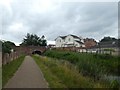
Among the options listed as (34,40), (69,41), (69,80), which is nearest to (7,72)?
(69,80)

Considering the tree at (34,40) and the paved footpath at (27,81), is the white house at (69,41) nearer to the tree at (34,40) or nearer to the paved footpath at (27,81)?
the tree at (34,40)

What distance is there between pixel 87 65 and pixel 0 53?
25.6 ft

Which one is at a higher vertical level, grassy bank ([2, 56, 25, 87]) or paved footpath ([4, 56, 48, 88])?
grassy bank ([2, 56, 25, 87])

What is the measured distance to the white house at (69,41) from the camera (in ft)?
348

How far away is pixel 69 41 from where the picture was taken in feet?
360

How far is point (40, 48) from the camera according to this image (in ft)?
328

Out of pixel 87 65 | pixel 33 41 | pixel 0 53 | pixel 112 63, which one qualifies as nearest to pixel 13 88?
pixel 87 65

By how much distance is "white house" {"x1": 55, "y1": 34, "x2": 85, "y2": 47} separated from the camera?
106m

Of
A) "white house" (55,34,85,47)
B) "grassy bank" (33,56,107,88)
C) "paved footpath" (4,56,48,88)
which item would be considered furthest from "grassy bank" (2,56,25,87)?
"white house" (55,34,85,47)

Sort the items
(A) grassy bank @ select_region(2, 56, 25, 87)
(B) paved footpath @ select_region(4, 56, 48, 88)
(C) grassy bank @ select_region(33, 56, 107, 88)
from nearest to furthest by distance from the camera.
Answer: (C) grassy bank @ select_region(33, 56, 107, 88)
(B) paved footpath @ select_region(4, 56, 48, 88)
(A) grassy bank @ select_region(2, 56, 25, 87)

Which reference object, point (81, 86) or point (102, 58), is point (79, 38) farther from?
point (81, 86)

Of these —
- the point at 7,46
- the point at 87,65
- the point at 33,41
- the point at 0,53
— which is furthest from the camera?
the point at 33,41

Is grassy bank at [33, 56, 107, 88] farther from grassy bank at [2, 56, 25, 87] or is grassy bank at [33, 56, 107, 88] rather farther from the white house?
the white house

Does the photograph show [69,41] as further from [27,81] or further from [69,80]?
[69,80]
